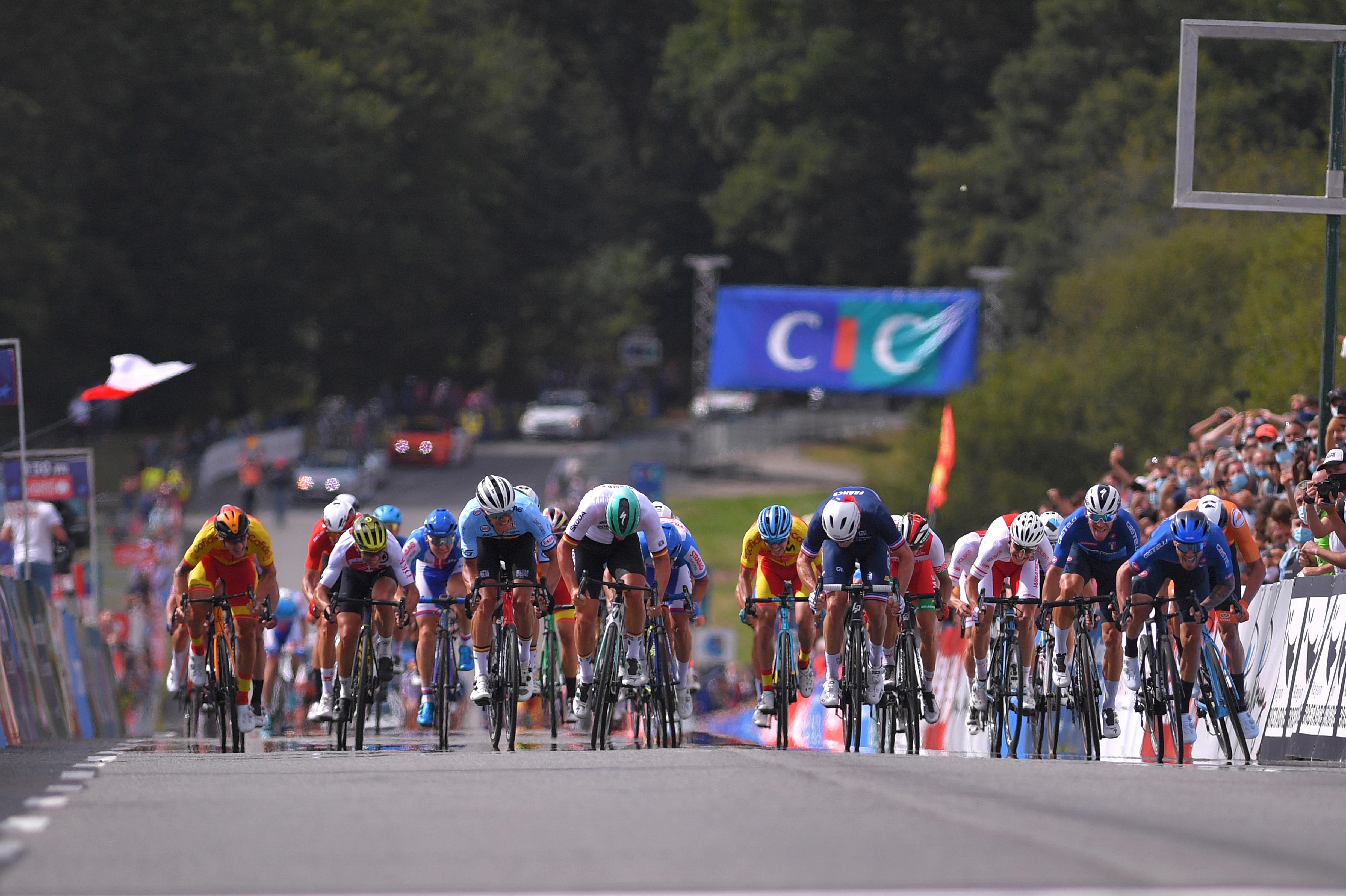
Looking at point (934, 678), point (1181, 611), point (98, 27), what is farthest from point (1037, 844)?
point (98, 27)

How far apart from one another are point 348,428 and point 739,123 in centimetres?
2527

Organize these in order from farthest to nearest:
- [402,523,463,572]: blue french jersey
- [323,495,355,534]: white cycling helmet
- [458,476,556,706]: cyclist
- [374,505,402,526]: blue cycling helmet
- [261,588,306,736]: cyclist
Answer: [261,588,306,736]: cyclist
[374,505,402,526]: blue cycling helmet
[323,495,355,534]: white cycling helmet
[402,523,463,572]: blue french jersey
[458,476,556,706]: cyclist

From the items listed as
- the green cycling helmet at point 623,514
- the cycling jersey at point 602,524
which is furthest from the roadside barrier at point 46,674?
the green cycling helmet at point 623,514

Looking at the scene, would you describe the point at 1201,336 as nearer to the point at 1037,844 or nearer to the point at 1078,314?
the point at 1078,314

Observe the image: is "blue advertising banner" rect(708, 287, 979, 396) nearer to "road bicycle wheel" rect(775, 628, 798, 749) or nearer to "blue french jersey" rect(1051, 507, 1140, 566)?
"road bicycle wheel" rect(775, 628, 798, 749)

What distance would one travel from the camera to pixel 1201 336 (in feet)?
177

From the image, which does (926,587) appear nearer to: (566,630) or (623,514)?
(566,630)

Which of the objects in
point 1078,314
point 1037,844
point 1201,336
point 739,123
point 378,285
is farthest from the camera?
point 739,123

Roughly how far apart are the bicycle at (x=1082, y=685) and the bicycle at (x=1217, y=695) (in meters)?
0.74

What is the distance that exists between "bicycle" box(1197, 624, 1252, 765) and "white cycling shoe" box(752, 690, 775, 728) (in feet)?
9.63

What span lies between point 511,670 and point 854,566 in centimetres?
229

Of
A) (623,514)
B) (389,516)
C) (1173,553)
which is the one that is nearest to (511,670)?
(623,514)

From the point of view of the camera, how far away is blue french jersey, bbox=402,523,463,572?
53.2 feet

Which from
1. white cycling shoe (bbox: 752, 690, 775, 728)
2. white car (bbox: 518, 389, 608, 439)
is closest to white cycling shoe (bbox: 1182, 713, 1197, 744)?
white cycling shoe (bbox: 752, 690, 775, 728)
